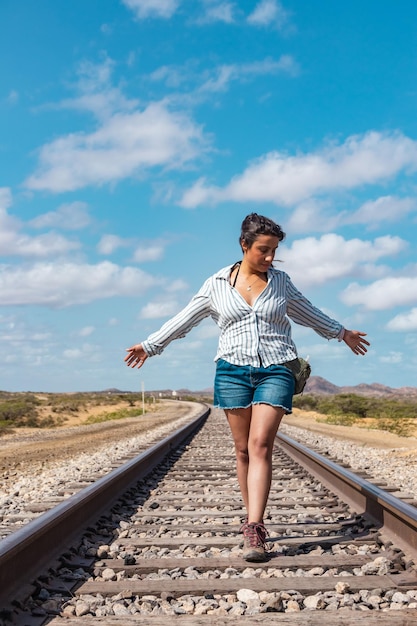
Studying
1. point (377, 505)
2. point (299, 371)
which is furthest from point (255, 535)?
point (377, 505)

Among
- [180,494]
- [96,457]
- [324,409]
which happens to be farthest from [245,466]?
[324,409]

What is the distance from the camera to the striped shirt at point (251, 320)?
14.5 ft

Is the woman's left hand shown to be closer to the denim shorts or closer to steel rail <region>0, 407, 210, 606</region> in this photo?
the denim shorts

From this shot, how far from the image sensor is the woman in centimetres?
438

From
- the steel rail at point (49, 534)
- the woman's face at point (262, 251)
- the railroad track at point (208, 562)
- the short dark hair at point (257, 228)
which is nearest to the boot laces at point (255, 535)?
the railroad track at point (208, 562)

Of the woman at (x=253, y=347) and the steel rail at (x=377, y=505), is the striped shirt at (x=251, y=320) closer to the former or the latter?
the woman at (x=253, y=347)

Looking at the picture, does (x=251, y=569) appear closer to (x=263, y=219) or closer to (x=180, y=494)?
(x=263, y=219)

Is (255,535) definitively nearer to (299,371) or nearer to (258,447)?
(258,447)

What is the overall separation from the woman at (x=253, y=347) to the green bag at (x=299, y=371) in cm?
5

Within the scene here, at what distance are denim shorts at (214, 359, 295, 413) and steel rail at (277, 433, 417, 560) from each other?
1.04 meters

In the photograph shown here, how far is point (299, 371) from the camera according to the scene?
178 inches

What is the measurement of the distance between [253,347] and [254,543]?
1118 millimetres

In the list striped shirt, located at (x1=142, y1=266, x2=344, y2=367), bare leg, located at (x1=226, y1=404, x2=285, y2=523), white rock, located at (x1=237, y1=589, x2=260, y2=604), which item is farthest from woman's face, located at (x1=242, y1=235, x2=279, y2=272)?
white rock, located at (x1=237, y1=589, x2=260, y2=604)

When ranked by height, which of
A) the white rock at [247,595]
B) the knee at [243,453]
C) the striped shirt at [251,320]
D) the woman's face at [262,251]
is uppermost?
the woman's face at [262,251]
